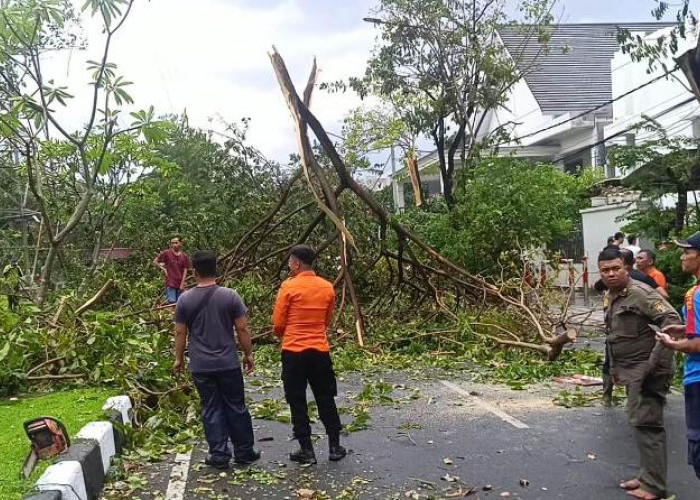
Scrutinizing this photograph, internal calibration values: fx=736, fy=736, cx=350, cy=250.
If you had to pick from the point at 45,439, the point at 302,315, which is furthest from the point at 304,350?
the point at 45,439

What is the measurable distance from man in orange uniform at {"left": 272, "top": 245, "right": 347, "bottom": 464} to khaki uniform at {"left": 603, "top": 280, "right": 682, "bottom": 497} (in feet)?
6.88

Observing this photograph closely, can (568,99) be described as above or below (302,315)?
above

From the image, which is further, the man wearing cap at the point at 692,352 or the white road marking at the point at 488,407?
the white road marking at the point at 488,407

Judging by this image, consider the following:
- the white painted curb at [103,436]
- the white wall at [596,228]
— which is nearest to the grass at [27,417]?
the white painted curb at [103,436]

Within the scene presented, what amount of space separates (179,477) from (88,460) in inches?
29.8

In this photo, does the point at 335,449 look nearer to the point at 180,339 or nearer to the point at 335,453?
the point at 335,453

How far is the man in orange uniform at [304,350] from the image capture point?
217 inches

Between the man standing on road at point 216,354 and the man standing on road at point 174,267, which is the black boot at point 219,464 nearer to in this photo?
the man standing on road at point 216,354

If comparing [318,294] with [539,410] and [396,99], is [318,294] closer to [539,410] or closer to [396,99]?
[539,410]

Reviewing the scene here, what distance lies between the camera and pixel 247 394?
27.1 feet

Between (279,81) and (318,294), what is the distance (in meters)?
6.30

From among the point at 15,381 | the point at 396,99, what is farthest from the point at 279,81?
the point at 396,99

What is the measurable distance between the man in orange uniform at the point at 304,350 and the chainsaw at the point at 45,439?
5.29 feet

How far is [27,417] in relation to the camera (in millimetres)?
6238
